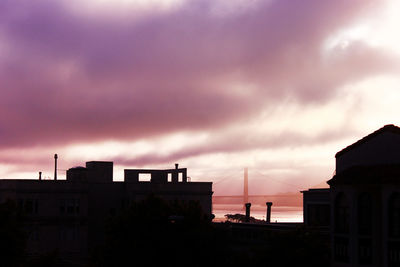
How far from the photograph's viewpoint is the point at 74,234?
323 ft

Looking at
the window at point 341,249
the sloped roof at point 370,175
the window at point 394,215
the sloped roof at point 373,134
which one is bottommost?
the window at point 341,249

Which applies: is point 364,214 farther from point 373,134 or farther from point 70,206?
point 70,206

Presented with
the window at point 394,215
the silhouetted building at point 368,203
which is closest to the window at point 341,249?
the silhouetted building at point 368,203

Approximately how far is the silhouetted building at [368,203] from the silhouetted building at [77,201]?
47415mm

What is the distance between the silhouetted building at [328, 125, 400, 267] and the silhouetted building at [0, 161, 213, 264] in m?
47.4

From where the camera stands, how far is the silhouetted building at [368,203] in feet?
162

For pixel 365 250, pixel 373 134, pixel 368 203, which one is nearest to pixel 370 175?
pixel 368 203

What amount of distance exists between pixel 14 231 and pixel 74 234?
30.1 m

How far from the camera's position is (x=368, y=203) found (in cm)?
5156

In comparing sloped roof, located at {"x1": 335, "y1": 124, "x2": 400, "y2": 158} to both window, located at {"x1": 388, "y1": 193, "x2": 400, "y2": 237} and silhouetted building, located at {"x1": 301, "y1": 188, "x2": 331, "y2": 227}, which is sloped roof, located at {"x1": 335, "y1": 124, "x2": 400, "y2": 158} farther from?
silhouetted building, located at {"x1": 301, "y1": 188, "x2": 331, "y2": 227}

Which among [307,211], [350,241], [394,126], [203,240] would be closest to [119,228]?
[203,240]

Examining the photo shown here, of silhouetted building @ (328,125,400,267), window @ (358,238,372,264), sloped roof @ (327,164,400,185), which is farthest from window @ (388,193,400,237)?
window @ (358,238,372,264)

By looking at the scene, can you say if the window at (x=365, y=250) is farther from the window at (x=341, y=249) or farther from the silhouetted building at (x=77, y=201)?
the silhouetted building at (x=77, y=201)

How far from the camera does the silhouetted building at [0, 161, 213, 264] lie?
96500 mm
